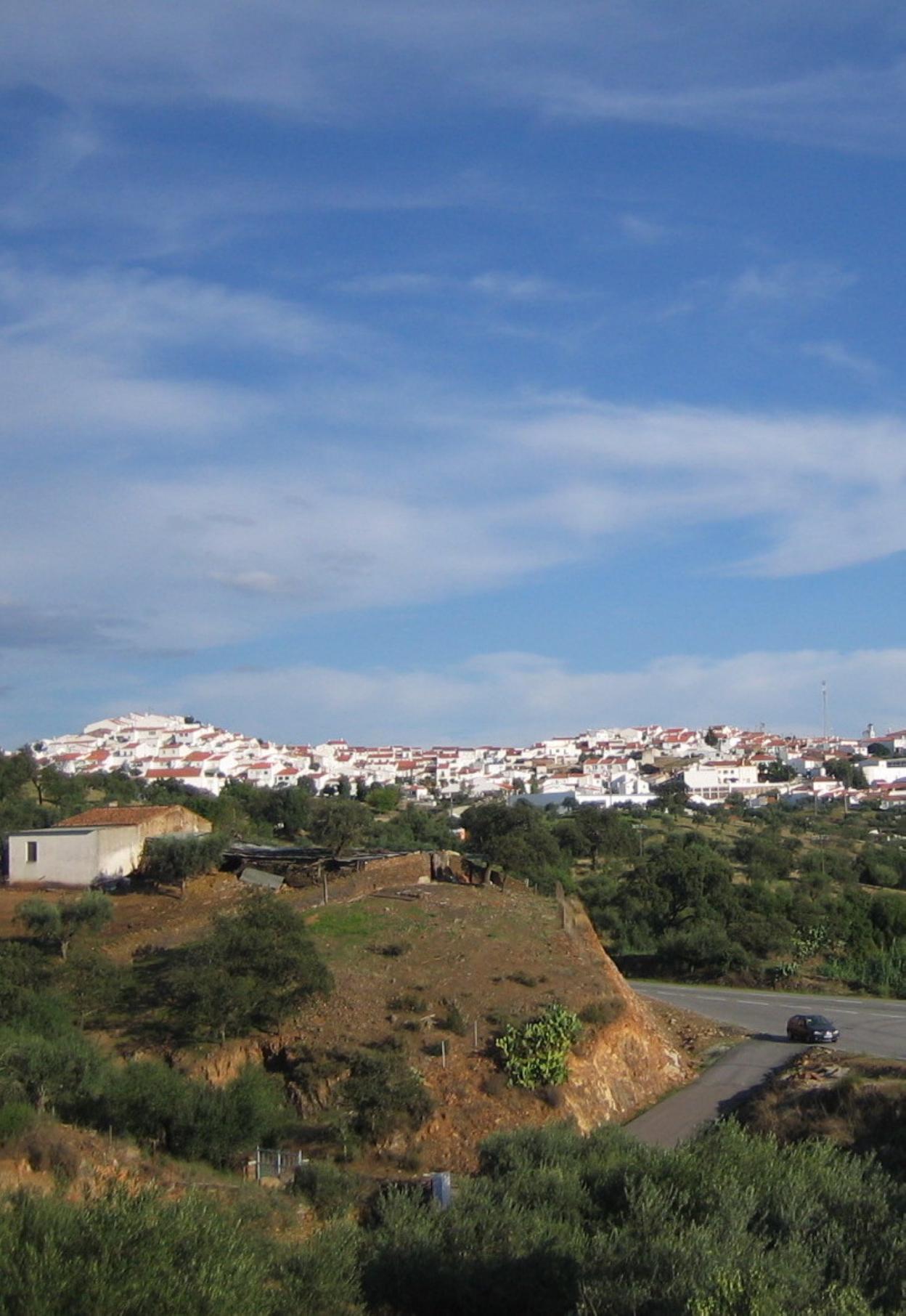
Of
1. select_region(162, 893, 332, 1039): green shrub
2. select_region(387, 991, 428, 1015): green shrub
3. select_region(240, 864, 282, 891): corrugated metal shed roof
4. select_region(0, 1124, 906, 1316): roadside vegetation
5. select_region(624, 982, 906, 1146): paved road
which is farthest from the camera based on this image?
select_region(240, 864, 282, 891): corrugated metal shed roof

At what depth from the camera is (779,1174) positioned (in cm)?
1070

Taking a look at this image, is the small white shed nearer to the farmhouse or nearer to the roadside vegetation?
the farmhouse

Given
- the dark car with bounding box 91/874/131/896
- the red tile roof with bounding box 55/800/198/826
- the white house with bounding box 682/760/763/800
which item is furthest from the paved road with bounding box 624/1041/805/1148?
the white house with bounding box 682/760/763/800

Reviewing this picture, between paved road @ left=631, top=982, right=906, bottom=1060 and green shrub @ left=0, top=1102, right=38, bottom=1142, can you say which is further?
paved road @ left=631, top=982, right=906, bottom=1060

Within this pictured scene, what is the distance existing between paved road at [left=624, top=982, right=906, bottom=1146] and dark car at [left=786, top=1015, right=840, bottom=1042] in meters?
0.25

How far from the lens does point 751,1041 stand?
89.4 feet

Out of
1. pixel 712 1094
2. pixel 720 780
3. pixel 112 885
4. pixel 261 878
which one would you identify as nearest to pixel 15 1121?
pixel 712 1094

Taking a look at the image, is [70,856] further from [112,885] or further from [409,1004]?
[409,1004]

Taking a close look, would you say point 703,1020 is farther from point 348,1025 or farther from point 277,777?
point 277,777

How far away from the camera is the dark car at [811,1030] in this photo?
84.5ft

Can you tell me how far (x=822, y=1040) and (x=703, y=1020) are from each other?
449 cm

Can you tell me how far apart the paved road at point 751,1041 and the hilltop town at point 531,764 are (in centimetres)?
6371

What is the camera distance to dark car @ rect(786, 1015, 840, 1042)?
25750mm

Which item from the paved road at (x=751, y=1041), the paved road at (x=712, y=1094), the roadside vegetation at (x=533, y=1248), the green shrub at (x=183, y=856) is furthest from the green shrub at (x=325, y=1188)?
the green shrub at (x=183, y=856)
